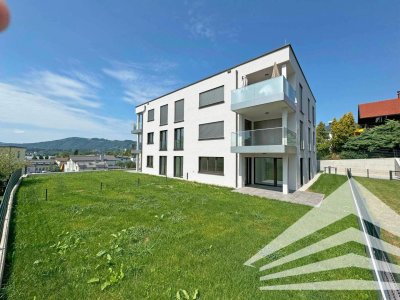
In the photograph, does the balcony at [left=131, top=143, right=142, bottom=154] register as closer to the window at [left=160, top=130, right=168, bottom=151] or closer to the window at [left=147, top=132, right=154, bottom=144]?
the window at [left=147, top=132, right=154, bottom=144]

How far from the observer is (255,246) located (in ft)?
17.5

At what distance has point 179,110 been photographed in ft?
68.7

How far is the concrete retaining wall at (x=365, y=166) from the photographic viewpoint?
74.2 ft

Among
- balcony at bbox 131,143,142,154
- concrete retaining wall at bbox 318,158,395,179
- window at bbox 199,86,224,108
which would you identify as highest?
window at bbox 199,86,224,108

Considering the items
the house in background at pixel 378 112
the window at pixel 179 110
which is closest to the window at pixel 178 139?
the window at pixel 179 110

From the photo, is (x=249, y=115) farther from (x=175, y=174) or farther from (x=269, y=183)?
(x=175, y=174)

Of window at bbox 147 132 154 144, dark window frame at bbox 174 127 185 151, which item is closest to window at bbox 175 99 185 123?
dark window frame at bbox 174 127 185 151

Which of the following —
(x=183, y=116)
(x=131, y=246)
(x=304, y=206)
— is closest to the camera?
(x=131, y=246)

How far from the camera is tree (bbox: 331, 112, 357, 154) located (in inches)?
1303

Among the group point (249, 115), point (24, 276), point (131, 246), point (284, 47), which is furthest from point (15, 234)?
point (284, 47)

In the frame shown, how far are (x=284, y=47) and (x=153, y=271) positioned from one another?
13791 millimetres

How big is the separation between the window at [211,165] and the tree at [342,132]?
1090 inches

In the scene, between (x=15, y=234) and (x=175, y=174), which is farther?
(x=175, y=174)

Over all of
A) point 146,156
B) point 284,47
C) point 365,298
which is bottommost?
point 365,298
